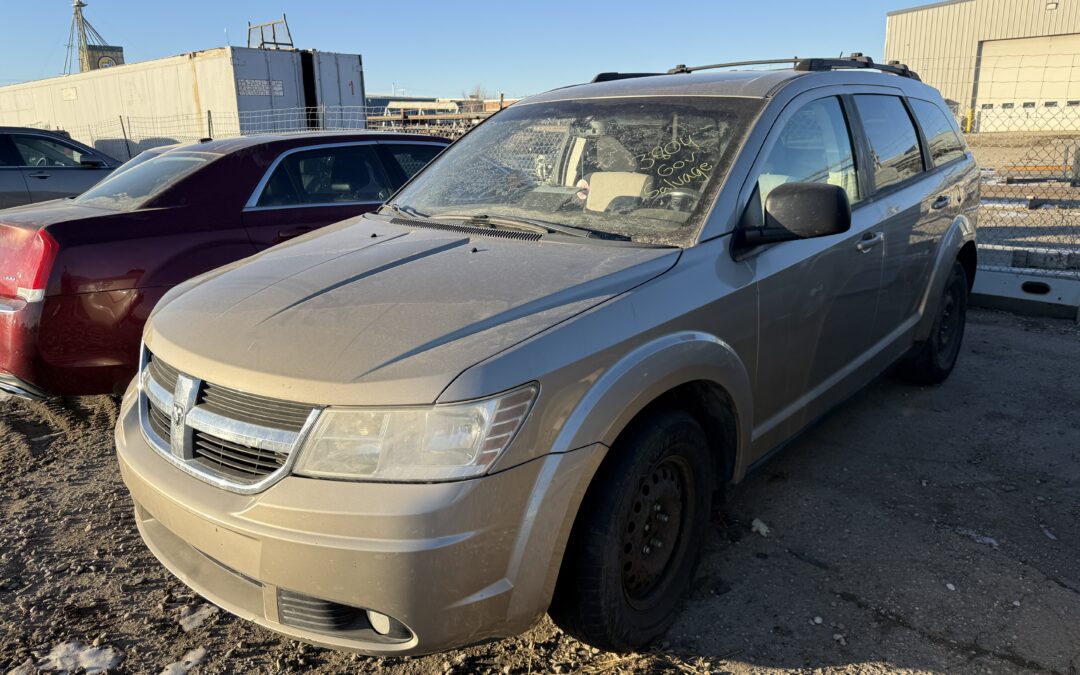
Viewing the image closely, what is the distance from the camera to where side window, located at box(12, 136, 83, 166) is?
9.00 m

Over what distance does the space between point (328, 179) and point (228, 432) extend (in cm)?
341

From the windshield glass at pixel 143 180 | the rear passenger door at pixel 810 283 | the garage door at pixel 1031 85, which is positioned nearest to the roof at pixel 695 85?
the rear passenger door at pixel 810 283

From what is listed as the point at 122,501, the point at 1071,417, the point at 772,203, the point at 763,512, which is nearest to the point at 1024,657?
the point at 763,512

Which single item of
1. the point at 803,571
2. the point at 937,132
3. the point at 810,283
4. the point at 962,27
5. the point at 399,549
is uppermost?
the point at 962,27

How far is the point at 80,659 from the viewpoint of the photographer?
8.51 ft

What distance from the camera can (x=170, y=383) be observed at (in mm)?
2441

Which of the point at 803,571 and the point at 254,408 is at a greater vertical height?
the point at 254,408

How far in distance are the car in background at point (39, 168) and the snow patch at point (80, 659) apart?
25.7 feet

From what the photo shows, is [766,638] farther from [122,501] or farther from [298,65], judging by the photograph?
[298,65]

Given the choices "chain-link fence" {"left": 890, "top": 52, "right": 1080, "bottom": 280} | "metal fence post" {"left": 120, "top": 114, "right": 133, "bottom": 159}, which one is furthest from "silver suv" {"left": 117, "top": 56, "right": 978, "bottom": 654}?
"metal fence post" {"left": 120, "top": 114, "right": 133, "bottom": 159}

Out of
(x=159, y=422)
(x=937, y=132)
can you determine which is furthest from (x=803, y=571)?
(x=937, y=132)

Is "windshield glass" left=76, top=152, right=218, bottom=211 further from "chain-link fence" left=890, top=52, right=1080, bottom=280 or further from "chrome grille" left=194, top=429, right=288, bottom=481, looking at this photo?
"chain-link fence" left=890, top=52, right=1080, bottom=280

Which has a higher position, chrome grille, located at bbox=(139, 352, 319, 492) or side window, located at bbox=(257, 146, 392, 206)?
side window, located at bbox=(257, 146, 392, 206)

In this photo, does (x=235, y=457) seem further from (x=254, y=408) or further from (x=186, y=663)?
(x=186, y=663)
